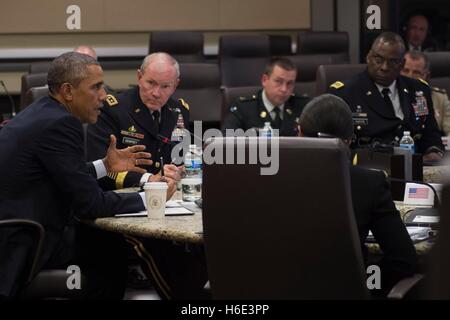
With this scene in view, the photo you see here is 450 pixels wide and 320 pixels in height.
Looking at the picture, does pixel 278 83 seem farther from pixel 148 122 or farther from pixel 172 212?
pixel 172 212

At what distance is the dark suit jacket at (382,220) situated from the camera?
2.74m

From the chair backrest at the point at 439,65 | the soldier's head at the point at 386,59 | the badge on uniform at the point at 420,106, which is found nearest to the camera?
the soldier's head at the point at 386,59

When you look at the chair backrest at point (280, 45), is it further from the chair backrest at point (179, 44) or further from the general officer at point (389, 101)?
the general officer at point (389, 101)

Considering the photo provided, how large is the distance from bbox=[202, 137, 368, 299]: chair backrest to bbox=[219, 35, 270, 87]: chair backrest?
531cm

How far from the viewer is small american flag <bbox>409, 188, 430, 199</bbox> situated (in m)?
3.51

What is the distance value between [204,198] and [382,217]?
56cm

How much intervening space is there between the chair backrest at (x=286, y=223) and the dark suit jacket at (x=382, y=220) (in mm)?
243

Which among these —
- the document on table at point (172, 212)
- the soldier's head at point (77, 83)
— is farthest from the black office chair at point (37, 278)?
the soldier's head at point (77, 83)

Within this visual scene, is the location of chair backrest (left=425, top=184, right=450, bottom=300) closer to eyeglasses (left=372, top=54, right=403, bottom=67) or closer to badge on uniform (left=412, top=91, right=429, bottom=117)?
eyeglasses (left=372, top=54, right=403, bottom=67)

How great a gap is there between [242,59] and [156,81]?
3.67m

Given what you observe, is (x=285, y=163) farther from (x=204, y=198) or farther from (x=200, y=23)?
(x=200, y=23)

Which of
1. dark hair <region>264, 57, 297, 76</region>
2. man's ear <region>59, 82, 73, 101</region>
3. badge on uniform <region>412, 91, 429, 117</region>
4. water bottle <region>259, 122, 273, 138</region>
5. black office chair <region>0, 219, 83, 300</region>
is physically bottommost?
black office chair <region>0, 219, 83, 300</region>

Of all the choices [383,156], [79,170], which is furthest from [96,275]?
[383,156]

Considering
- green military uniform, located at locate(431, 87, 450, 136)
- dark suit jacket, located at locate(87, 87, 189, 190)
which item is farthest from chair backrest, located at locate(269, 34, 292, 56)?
dark suit jacket, located at locate(87, 87, 189, 190)
